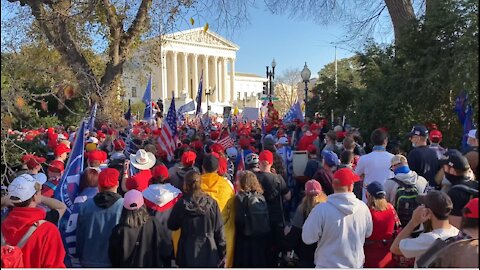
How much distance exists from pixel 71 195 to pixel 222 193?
1792 mm

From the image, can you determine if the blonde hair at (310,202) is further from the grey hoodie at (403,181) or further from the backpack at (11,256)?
the backpack at (11,256)

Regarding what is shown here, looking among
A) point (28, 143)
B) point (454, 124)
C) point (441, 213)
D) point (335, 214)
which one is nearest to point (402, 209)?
point (335, 214)

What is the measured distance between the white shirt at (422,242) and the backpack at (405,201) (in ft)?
4.25

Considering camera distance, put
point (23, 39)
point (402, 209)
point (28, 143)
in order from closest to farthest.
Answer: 1. point (402, 209)
2. point (28, 143)
3. point (23, 39)

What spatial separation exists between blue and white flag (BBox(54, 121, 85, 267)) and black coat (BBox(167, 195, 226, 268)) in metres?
0.94

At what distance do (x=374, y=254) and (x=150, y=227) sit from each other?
6.87 feet

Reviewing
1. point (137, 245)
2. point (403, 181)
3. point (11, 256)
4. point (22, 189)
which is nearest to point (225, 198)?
point (137, 245)

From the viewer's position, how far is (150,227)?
4555 millimetres

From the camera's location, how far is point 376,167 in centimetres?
679

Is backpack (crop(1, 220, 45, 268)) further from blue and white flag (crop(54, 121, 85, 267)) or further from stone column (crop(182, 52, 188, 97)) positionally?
stone column (crop(182, 52, 188, 97))

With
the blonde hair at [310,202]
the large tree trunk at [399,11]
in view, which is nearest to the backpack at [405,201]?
the blonde hair at [310,202]

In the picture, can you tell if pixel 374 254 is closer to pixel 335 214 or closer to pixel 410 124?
pixel 335 214

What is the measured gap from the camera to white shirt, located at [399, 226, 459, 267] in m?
3.62

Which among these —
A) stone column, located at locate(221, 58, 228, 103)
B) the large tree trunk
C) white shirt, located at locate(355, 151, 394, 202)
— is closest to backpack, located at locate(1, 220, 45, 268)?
white shirt, located at locate(355, 151, 394, 202)
